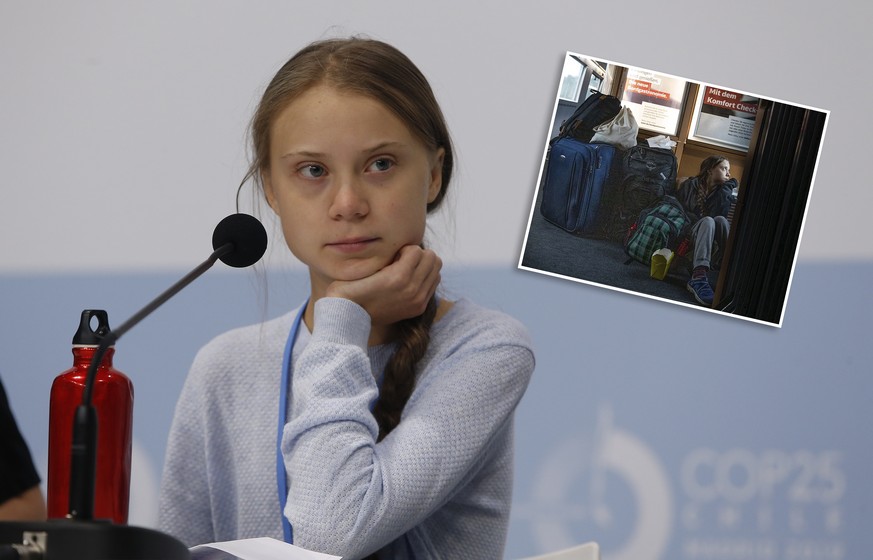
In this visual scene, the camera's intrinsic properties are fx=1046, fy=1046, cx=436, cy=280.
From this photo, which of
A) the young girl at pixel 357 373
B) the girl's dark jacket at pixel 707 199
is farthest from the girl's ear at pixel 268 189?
the girl's dark jacket at pixel 707 199

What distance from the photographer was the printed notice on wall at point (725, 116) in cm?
269

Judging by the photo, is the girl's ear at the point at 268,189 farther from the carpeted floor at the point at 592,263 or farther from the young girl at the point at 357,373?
the carpeted floor at the point at 592,263

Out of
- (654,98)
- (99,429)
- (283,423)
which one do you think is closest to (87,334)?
(99,429)

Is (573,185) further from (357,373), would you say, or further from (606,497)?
(357,373)

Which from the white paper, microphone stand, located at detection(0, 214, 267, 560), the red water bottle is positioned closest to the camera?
microphone stand, located at detection(0, 214, 267, 560)

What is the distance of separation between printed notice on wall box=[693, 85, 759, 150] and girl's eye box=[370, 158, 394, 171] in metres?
1.43

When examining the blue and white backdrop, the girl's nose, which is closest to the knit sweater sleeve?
the girl's nose

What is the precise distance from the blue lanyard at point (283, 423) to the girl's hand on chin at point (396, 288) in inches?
5.4

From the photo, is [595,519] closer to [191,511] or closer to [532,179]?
[532,179]

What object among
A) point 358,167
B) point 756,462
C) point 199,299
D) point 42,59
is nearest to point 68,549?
point 358,167

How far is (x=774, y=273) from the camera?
8.84 ft

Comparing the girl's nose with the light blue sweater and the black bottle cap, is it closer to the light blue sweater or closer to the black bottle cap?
the light blue sweater

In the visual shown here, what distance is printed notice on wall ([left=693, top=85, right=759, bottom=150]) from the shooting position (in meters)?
2.69

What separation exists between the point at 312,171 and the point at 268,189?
0.62 feet
